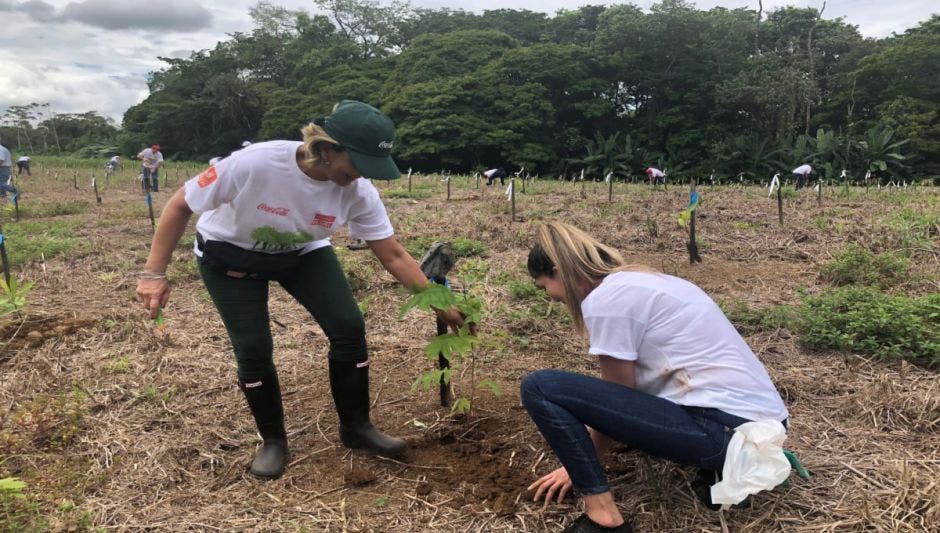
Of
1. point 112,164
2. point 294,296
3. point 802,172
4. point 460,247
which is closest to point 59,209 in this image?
point 460,247

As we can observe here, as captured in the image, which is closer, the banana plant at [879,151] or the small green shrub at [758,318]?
the small green shrub at [758,318]

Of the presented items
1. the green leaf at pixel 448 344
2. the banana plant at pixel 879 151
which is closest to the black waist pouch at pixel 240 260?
the green leaf at pixel 448 344

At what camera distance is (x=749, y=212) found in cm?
789

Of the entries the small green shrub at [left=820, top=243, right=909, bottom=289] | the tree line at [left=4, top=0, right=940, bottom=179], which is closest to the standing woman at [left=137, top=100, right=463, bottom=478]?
the small green shrub at [left=820, top=243, right=909, bottom=289]

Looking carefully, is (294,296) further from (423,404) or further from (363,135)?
(423,404)

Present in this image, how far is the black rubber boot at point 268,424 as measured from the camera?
238 cm

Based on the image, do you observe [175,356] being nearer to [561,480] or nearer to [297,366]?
[297,366]

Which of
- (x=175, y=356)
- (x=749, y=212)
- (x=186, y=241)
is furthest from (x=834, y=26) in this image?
(x=175, y=356)

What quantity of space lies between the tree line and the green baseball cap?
21603 mm

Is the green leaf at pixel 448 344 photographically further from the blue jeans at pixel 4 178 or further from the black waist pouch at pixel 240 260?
the blue jeans at pixel 4 178

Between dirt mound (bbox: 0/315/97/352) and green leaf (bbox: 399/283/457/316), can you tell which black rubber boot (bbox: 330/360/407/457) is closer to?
green leaf (bbox: 399/283/457/316)

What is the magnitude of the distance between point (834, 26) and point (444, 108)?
64.0 ft

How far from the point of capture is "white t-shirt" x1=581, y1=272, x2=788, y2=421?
1.78 metres

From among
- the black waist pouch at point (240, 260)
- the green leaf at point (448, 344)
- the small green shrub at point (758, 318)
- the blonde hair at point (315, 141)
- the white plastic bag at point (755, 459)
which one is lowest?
the small green shrub at point (758, 318)
